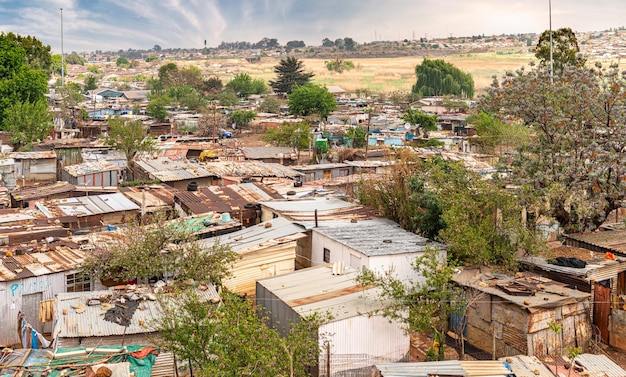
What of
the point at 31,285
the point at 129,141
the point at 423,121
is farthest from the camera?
the point at 423,121

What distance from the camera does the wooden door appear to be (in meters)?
11.9

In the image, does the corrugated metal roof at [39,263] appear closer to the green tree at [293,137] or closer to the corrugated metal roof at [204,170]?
the corrugated metal roof at [204,170]

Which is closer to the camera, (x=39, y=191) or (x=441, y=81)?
(x=39, y=191)

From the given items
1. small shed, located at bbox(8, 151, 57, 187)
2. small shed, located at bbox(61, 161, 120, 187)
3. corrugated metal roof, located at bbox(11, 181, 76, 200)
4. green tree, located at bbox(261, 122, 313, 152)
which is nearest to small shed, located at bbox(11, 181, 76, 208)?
corrugated metal roof, located at bbox(11, 181, 76, 200)

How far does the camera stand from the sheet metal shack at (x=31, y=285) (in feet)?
39.8

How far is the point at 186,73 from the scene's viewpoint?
82312mm

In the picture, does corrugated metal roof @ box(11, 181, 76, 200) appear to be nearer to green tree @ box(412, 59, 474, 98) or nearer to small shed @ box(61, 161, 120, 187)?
small shed @ box(61, 161, 120, 187)

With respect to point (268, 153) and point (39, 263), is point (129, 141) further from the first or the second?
point (39, 263)

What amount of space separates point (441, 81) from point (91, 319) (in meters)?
74.0

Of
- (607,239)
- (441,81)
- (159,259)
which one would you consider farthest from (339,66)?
(159,259)

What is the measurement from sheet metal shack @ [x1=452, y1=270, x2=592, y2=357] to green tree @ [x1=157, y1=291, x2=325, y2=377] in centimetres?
387

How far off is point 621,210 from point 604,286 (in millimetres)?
6453

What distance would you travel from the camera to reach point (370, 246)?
14047mm

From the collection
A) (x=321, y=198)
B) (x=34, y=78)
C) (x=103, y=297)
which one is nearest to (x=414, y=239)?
(x=321, y=198)
